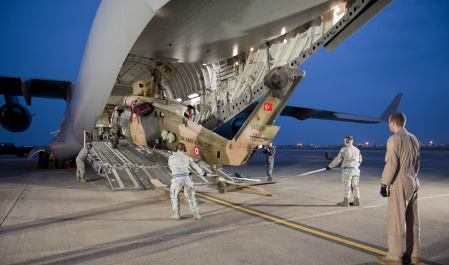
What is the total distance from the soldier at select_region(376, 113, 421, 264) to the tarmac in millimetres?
303

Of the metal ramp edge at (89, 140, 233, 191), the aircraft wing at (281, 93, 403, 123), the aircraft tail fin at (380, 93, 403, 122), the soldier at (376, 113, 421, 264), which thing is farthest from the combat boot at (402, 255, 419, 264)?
the aircraft tail fin at (380, 93, 403, 122)

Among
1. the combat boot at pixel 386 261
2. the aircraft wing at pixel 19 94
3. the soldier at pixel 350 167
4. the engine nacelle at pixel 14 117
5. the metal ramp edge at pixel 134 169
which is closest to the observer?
the combat boot at pixel 386 261

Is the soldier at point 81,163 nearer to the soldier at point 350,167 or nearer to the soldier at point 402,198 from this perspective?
the soldier at point 350,167

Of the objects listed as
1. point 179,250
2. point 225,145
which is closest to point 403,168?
point 179,250

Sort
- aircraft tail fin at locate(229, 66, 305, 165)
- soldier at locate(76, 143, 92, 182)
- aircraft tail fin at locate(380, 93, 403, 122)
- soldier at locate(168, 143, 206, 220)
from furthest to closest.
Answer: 1. aircraft tail fin at locate(380, 93, 403, 122)
2. soldier at locate(76, 143, 92, 182)
3. aircraft tail fin at locate(229, 66, 305, 165)
4. soldier at locate(168, 143, 206, 220)

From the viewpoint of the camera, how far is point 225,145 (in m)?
7.32

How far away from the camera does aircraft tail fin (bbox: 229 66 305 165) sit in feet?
20.7

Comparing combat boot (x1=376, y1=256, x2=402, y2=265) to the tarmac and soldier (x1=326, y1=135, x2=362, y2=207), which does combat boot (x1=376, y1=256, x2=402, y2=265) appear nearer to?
the tarmac

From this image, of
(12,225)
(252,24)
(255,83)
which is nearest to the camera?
(12,225)

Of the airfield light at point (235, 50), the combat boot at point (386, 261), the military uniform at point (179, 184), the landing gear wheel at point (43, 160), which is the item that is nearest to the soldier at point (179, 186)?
the military uniform at point (179, 184)

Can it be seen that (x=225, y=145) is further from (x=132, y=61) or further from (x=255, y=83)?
(x=132, y=61)

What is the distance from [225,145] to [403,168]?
4516 millimetres

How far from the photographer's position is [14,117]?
15570 mm

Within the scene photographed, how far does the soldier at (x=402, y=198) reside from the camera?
10.9 feet
